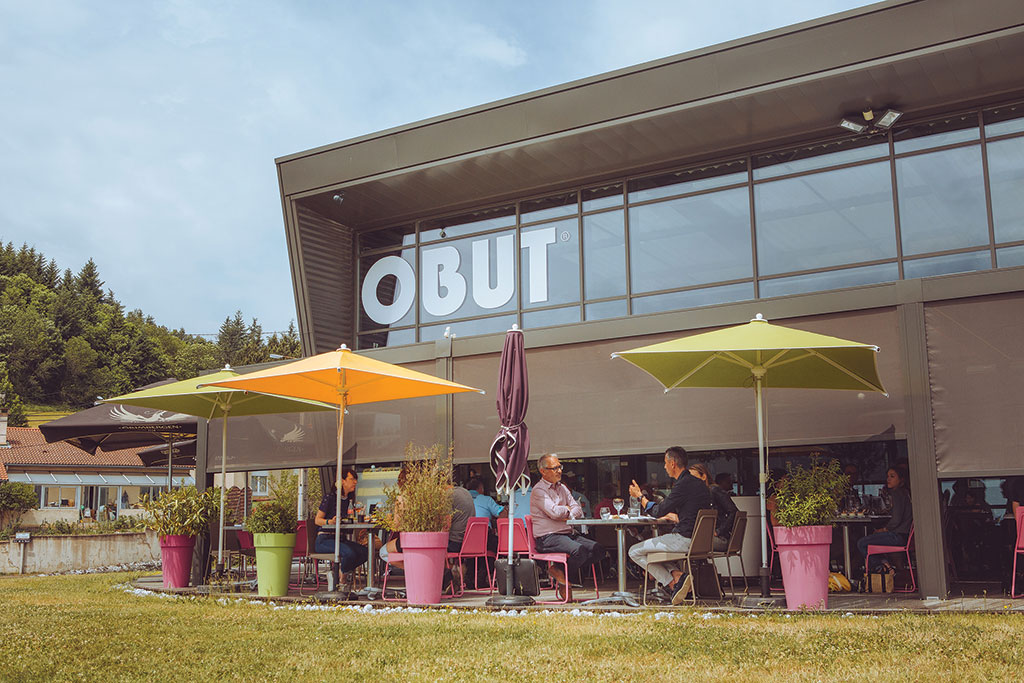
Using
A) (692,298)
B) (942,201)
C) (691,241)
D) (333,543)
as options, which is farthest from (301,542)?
(942,201)

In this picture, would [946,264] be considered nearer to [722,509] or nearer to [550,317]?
[722,509]

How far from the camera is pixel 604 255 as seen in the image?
1129 cm

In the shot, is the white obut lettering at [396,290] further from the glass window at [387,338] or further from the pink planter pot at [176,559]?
the pink planter pot at [176,559]

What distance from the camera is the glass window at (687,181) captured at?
1062cm

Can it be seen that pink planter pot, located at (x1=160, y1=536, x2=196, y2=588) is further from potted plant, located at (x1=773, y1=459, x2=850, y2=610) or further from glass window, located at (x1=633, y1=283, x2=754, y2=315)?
potted plant, located at (x1=773, y1=459, x2=850, y2=610)

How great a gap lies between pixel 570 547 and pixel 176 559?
4.56 meters

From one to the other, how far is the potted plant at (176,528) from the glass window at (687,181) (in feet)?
20.6

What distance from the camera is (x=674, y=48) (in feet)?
32.9

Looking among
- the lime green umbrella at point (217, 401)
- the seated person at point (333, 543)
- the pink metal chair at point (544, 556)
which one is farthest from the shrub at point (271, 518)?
the pink metal chair at point (544, 556)

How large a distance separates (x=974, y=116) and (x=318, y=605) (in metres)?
8.10

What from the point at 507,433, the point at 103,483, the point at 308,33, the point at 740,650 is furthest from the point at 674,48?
the point at 103,483

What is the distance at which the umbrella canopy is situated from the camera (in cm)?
855

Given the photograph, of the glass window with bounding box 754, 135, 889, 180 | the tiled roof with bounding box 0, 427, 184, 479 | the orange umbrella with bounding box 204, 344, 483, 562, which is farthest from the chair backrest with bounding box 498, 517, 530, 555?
the tiled roof with bounding box 0, 427, 184, 479

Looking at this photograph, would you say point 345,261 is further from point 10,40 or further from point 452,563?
point 10,40
